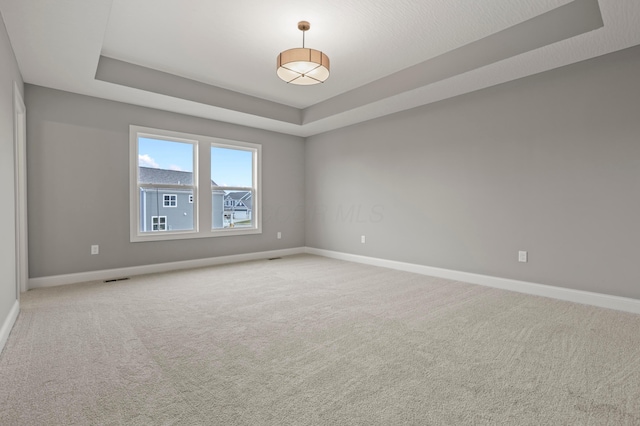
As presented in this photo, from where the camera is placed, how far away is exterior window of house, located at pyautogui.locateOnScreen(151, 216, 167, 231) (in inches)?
190

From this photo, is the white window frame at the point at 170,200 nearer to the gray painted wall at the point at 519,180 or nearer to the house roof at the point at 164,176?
the house roof at the point at 164,176

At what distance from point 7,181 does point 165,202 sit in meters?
2.24

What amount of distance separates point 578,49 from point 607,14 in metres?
0.57

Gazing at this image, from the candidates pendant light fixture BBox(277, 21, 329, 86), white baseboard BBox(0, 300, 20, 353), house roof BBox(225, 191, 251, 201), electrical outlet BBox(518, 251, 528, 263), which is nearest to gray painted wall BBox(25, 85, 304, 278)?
house roof BBox(225, 191, 251, 201)

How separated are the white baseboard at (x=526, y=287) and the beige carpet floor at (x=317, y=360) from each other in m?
0.17

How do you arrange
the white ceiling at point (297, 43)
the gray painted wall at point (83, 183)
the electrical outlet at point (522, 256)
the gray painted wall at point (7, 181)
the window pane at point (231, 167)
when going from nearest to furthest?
1. the gray painted wall at point (7, 181)
2. the white ceiling at point (297, 43)
3. the electrical outlet at point (522, 256)
4. the gray painted wall at point (83, 183)
5. the window pane at point (231, 167)

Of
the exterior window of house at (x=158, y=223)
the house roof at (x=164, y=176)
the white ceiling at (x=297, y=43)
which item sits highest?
the white ceiling at (x=297, y=43)

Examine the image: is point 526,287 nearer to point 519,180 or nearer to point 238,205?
point 519,180

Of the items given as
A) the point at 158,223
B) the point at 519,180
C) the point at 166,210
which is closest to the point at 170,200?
the point at 166,210

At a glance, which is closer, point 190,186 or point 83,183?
point 83,183

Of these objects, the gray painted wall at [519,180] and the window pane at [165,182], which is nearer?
A: the gray painted wall at [519,180]

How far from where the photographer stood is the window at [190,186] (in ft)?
15.4

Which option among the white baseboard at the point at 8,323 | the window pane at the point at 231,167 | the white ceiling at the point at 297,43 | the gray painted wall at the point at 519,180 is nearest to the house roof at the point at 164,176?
the window pane at the point at 231,167

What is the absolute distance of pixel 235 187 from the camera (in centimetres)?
573
